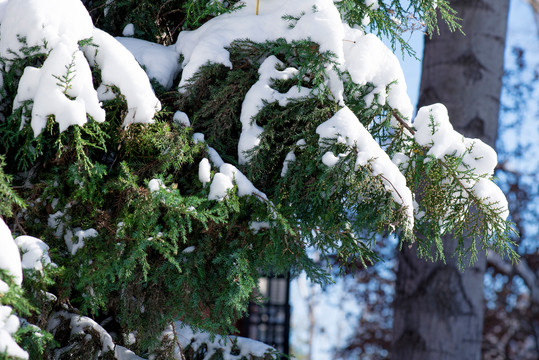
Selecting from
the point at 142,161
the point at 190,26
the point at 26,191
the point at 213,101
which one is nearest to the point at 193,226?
the point at 142,161

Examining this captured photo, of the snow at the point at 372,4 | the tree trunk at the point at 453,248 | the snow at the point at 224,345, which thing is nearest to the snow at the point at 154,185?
the snow at the point at 224,345

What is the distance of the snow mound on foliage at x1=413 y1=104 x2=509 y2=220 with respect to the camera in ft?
6.73

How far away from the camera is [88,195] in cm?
194

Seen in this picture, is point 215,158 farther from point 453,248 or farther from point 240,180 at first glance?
point 453,248

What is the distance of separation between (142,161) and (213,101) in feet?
1.27

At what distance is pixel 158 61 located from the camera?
230 cm

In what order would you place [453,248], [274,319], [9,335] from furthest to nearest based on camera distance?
[274,319]
[453,248]
[9,335]

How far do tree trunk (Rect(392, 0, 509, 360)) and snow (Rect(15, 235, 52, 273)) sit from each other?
10.6 feet

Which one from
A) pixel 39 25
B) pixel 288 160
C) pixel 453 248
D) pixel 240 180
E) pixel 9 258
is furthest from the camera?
pixel 453 248

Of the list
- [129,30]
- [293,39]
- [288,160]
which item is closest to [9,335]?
[288,160]

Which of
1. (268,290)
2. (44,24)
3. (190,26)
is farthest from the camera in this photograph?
(268,290)

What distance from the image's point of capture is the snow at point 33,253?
1.75 m

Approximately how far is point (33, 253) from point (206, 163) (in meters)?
0.69

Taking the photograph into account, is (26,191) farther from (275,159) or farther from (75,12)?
(275,159)
